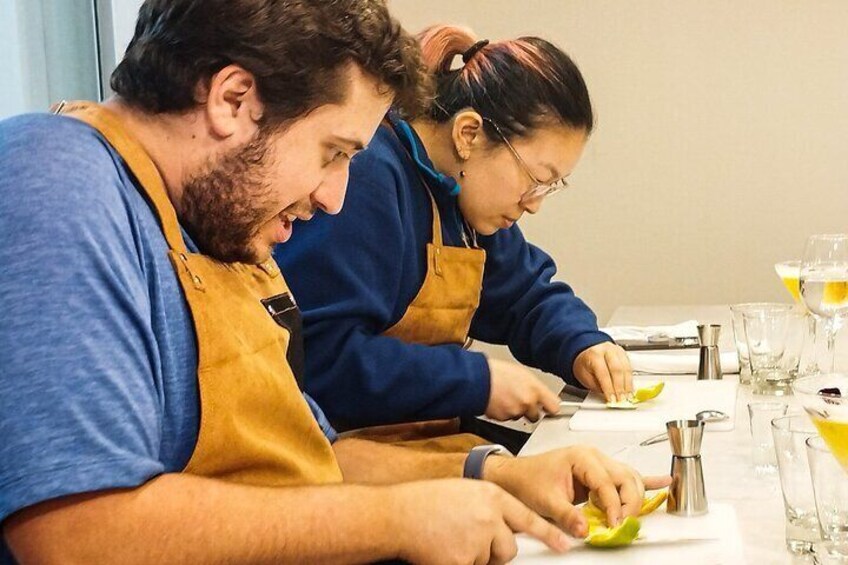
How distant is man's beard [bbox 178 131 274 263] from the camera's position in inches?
43.4

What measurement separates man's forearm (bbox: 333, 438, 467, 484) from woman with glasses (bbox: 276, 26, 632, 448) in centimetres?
22

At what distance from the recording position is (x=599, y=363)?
1862mm

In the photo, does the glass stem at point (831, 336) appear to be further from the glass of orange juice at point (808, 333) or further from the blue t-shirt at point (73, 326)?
the blue t-shirt at point (73, 326)

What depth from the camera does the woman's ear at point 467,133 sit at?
6.15 feet

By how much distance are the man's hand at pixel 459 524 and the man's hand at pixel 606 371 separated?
0.72 metres

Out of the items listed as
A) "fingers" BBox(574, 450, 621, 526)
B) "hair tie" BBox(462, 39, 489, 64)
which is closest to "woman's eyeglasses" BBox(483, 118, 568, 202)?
"hair tie" BBox(462, 39, 489, 64)

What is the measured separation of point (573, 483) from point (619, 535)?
0.21 metres

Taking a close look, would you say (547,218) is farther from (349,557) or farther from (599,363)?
(349,557)

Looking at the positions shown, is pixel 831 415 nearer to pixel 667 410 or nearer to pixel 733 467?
pixel 733 467

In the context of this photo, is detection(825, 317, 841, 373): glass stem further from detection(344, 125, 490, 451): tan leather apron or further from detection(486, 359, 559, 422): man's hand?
detection(344, 125, 490, 451): tan leather apron

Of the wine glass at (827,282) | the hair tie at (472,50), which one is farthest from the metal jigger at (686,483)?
the hair tie at (472,50)

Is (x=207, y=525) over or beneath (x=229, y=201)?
beneath

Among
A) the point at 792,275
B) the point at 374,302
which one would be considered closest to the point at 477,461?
the point at 374,302

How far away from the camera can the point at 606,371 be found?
184 cm
